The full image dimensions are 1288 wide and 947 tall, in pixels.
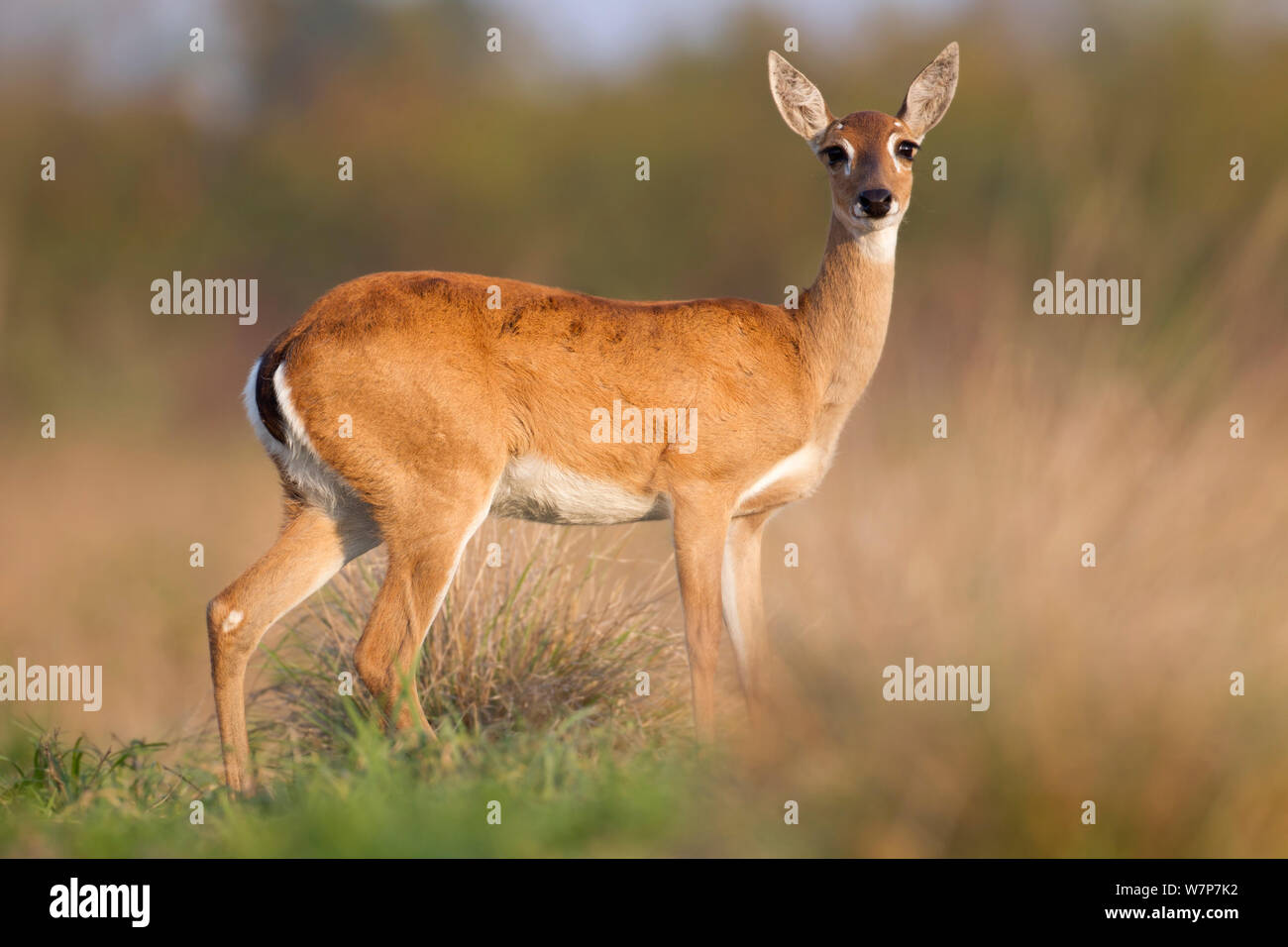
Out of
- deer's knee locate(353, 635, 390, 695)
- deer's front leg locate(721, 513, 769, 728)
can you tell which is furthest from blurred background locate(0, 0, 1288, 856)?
deer's knee locate(353, 635, 390, 695)

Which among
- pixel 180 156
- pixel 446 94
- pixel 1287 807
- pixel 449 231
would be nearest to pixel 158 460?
pixel 449 231

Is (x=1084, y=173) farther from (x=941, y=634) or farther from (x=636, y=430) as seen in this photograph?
(x=941, y=634)

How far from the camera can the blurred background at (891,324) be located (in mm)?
4281

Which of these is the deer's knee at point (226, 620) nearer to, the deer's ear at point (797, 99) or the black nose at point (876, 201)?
the black nose at point (876, 201)

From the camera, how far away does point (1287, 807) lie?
4035mm

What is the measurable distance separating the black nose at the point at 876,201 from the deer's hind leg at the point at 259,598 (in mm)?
2460

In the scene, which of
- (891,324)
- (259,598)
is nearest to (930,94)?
(259,598)

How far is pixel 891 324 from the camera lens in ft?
41.4

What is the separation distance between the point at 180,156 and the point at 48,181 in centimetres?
237

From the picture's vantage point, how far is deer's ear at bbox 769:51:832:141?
6809 millimetres

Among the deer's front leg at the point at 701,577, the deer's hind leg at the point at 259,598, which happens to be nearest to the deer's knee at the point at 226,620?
the deer's hind leg at the point at 259,598

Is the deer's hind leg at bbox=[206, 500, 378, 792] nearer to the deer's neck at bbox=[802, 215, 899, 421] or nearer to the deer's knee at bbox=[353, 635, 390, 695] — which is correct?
the deer's knee at bbox=[353, 635, 390, 695]

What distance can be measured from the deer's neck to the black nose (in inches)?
14.1

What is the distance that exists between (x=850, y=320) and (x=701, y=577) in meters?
1.37
